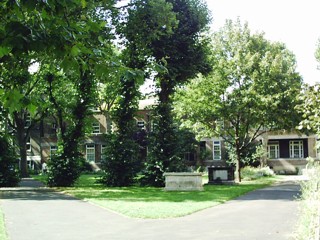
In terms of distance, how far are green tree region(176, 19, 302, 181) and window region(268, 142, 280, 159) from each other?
19939 mm

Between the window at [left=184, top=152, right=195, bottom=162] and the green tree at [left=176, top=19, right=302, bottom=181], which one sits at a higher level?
the green tree at [left=176, top=19, right=302, bottom=181]

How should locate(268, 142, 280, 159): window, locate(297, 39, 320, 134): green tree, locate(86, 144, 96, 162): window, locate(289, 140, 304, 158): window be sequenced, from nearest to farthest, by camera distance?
locate(297, 39, 320, 134): green tree
locate(289, 140, 304, 158): window
locate(268, 142, 280, 159): window
locate(86, 144, 96, 162): window

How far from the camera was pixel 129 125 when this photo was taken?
2834 cm

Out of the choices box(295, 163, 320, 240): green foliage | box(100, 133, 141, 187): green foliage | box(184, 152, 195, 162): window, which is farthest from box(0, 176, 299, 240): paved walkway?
box(184, 152, 195, 162): window

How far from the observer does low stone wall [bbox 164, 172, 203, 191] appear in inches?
897

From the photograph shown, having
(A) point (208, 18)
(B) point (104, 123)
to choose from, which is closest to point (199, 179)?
(A) point (208, 18)

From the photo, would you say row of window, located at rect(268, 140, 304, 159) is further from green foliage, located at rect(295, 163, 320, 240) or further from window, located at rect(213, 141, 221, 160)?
green foliage, located at rect(295, 163, 320, 240)

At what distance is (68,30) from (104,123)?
5736 cm

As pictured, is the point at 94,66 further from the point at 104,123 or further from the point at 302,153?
the point at 104,123

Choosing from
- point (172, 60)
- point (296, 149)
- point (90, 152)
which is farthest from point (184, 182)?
point (90, 152)

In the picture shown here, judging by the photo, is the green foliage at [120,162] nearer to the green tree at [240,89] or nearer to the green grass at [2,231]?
the green tree at [240,89]

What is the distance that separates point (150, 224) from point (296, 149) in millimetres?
44348

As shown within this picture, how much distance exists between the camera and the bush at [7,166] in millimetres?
28203

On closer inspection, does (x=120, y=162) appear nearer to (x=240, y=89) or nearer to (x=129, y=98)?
(x=129, y=98)
